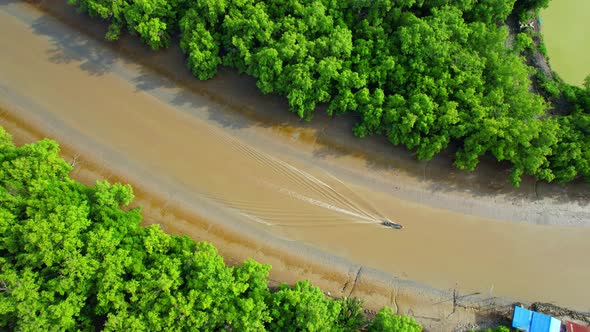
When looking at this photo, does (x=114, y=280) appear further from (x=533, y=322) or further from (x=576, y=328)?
(x=576, y=328)

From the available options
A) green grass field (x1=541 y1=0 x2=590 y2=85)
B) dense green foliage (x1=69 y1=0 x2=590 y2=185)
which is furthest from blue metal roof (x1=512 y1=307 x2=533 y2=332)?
green grass field (x1=541 y1=0 x2=590 y2=85)

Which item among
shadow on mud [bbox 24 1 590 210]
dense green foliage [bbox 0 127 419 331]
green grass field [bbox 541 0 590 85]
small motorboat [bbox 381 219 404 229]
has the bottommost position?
dense green foliage [bbox 0 127 419 331]

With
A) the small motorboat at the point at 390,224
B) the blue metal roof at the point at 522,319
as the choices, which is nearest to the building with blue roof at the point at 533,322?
the blue metal roof at the point at 522,319

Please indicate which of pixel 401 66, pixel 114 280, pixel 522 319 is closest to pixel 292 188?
pixel 401 66

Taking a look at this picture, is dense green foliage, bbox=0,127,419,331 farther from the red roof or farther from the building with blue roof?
the red roof

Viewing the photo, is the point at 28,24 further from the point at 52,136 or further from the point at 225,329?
the point at 225,329

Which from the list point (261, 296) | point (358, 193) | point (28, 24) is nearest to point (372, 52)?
point (358, 193)

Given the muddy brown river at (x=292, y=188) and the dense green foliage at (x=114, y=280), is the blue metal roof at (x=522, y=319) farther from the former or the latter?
the dense green foliage at (x=114, y=280)
